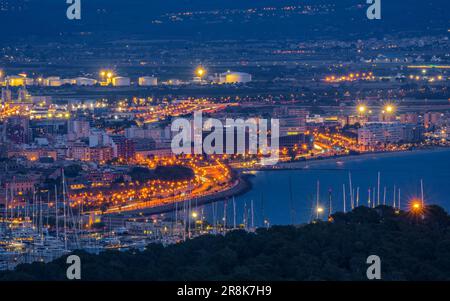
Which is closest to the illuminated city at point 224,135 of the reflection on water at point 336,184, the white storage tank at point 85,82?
the reflection on water at point 336,184

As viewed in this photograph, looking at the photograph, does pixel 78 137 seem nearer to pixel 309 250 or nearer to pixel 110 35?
pixel 309 250

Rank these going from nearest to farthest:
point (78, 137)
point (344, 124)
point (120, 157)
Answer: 1. point (120, 157)
2. point (78, 137)
3. point (344, 124)

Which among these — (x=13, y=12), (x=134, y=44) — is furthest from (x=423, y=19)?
(x=13, y=12)

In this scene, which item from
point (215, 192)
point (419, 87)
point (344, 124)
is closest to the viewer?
point (215, 192)

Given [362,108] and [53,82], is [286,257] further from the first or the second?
[53,82]

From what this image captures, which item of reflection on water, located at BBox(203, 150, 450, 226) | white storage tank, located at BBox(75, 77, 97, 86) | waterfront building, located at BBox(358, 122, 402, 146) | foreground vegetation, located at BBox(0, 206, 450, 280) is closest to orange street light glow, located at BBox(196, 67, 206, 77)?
white storage tank, located at BBox(75, 77, 97, 86)

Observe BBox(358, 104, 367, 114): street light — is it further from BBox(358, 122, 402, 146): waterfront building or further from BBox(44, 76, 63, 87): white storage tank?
BBox(44, 76, 63, 87): white storage tank

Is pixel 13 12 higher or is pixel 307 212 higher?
pixel 13 12

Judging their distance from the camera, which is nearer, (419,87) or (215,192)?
(215,192)
